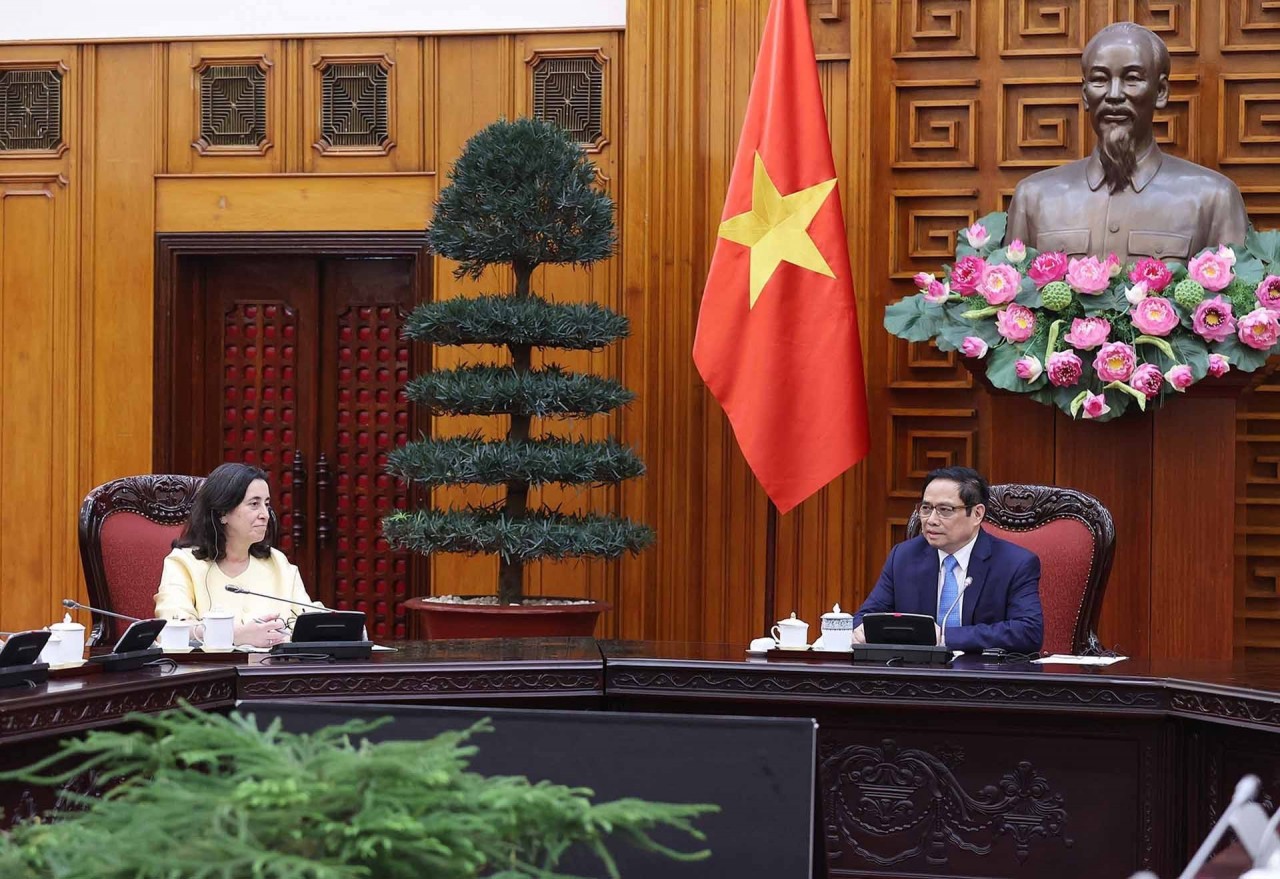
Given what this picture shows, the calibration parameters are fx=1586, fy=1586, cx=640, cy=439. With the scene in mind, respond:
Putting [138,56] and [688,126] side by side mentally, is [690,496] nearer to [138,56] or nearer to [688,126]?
[688,126]

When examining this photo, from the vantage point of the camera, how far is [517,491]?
5152 millimetres

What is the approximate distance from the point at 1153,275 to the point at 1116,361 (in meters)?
0.28

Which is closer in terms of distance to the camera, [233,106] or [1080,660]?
[1080,660]

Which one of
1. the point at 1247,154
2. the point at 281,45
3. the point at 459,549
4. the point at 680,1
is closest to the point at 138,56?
the point at 281,45

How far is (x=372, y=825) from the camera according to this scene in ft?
3.51

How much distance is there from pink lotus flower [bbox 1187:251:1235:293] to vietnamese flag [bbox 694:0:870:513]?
108cm

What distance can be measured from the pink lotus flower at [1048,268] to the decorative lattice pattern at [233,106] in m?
3.12

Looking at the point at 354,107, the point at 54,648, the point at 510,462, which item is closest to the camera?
the point at 54,648

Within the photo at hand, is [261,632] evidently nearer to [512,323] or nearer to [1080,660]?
[512,323]

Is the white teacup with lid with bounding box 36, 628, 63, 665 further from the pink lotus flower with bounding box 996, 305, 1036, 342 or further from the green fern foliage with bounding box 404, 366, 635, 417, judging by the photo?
the pink lotus flower with bounding box 996, 305, 1036, 342

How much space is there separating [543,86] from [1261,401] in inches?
114

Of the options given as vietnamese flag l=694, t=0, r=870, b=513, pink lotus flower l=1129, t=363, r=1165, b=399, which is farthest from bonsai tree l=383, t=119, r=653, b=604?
pink lotus flower l=1129, t=363, r=1165, b=399

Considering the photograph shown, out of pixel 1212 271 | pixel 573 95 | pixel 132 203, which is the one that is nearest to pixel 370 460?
pixel 132 203

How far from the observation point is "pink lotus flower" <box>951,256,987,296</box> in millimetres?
4863
